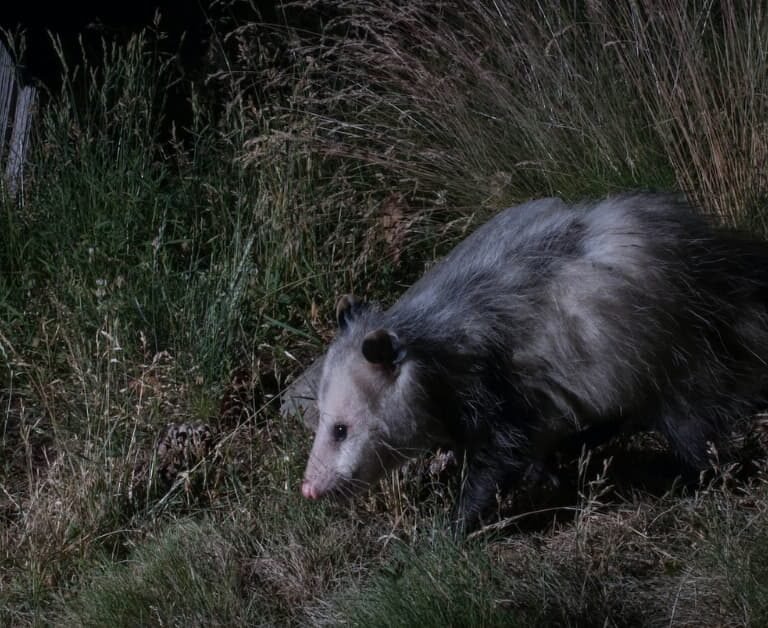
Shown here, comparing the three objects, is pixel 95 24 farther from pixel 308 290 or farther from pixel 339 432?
pixel 339 432

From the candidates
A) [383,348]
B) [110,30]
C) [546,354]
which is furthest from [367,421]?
[110,30]

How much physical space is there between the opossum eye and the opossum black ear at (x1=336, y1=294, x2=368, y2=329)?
1.23 ft

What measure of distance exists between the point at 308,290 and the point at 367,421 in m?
1.31

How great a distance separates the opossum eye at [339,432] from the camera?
12.5ft

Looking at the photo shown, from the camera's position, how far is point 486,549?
3.47 meters

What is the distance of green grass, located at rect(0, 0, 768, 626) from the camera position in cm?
342

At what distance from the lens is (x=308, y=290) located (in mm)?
5012

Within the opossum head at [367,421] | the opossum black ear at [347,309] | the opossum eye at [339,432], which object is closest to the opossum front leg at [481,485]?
the opossum head at [367,421]

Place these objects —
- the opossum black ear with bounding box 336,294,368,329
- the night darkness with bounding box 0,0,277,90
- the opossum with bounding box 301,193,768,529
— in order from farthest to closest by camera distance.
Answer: the night darkness with bounding box 0,0,277,90
the opossum black ear with bounding box 336,294,368,329
the opossum with bounding box 301,193,768,529

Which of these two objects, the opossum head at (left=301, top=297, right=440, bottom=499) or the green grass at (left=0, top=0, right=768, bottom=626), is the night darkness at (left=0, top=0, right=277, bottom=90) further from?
the opossum head at (left=301, top=297, right=440, bottom=499)

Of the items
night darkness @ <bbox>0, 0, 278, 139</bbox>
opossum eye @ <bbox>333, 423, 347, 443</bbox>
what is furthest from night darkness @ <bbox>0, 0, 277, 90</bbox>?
opossum eye @ <bbox>333, 423, 347, 443</bbox>

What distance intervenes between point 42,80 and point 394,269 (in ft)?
6.32

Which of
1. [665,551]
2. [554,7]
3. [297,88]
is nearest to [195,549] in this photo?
[665,551]

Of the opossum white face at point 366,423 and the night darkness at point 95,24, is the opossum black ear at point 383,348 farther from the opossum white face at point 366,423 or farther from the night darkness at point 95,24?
the night darkness at point 95,24
